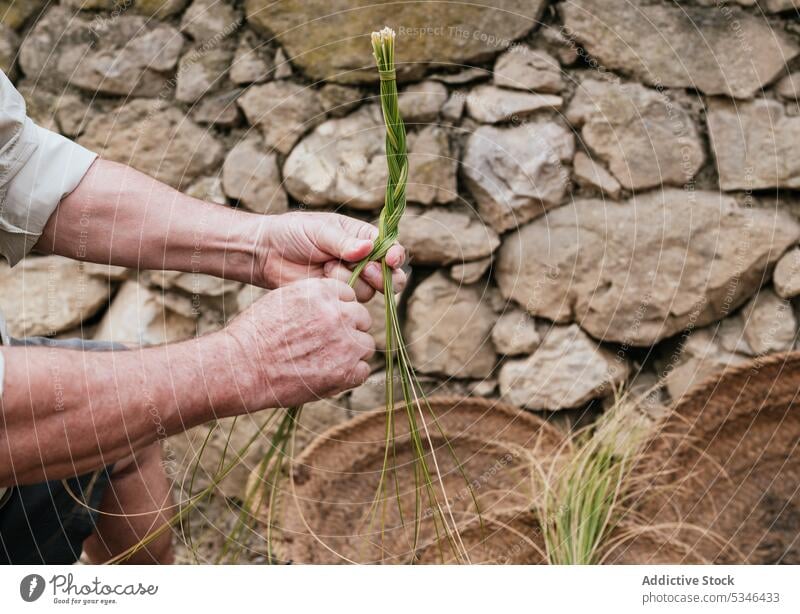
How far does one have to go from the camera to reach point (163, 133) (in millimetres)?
1589

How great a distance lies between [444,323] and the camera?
1587 millimetres

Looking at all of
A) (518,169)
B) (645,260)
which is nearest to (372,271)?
(518,169)

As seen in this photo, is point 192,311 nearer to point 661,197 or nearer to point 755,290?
point 661,197

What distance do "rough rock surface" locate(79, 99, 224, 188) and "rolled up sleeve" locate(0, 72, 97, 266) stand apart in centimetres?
49

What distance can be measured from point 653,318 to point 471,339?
34 cm

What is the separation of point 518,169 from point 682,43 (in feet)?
1.17

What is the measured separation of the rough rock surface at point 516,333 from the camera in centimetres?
159

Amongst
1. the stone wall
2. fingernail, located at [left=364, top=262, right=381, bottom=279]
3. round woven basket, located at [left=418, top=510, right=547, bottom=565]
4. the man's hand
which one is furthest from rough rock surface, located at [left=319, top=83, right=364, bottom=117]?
round woven basket, located at [left=418, top=510, right=547, bottom=565]

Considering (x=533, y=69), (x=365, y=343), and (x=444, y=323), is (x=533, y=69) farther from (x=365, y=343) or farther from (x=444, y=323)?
(x=365, y=343)

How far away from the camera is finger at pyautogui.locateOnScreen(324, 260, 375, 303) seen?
1058 millimetres

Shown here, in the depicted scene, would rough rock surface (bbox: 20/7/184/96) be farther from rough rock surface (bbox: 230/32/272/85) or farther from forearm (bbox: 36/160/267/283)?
forearm (bbox: 36/160/267/283)

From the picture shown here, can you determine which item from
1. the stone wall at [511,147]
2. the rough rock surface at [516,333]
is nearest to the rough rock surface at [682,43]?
the stone wall at [511,147]

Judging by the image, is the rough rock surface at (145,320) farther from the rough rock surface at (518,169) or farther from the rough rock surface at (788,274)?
the rough rock surface at (788,274)
